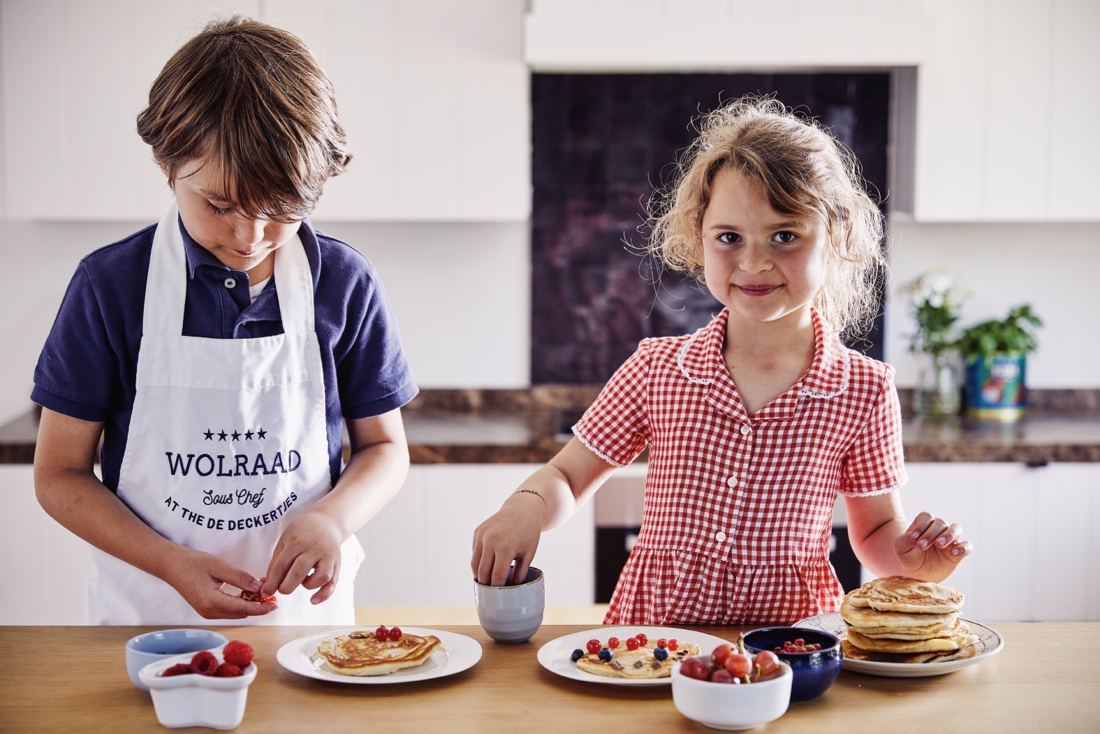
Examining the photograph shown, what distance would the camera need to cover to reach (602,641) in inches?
46.0

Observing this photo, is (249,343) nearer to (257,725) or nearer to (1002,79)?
(257,725)

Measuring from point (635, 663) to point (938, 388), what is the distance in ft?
6.83

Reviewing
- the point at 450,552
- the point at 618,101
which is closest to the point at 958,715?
the point at 450,552

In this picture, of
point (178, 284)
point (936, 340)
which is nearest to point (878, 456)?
point (178, 284)

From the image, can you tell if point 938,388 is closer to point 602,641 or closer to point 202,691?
point 602,641

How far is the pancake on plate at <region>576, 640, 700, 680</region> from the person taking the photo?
105cm

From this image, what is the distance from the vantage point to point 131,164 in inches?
101

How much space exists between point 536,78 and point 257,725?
2259 millimetres

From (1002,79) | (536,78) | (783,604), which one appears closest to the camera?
(783,604)

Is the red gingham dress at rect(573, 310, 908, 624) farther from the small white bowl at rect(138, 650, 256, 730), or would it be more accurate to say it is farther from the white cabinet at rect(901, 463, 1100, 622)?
the white cabinet at rect(901, 463, 1100, 622)

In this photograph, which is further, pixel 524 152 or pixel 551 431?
pixel 551 431

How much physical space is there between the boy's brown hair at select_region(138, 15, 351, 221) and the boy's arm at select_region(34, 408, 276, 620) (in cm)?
37

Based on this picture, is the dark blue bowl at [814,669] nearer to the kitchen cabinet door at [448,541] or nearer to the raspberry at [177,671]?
the raspberry at [177,671]

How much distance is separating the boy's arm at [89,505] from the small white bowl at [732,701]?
61 centimetres
